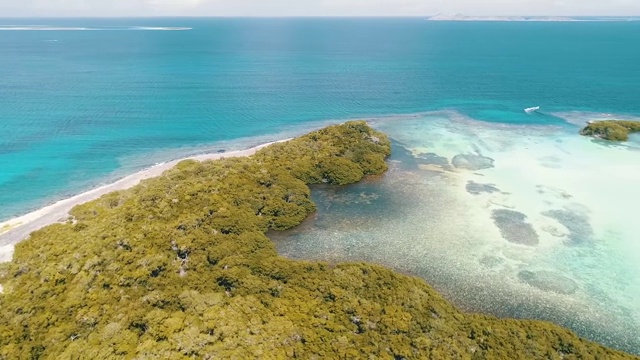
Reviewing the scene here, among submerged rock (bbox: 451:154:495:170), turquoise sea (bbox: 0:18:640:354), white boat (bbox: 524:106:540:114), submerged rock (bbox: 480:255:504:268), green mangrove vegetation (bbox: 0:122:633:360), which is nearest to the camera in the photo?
green mangrove vegetation (bbox: 0:122:633:360)

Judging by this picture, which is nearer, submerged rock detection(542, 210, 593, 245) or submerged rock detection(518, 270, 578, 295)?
submerged rock detection(518, 270, 578, 295)

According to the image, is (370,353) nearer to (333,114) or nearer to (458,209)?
(458,209)

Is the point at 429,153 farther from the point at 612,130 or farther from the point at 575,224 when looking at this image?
the point at 612,130

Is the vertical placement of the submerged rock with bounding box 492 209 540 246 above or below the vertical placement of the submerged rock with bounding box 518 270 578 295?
above

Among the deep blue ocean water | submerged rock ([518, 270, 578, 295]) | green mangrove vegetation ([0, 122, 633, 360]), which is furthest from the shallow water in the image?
the deep blue ocean water

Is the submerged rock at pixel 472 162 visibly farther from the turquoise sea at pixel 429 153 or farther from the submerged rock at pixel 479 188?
the submerged rock at pixel 479 188

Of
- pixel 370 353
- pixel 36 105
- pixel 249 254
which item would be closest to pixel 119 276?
pixel 249 254

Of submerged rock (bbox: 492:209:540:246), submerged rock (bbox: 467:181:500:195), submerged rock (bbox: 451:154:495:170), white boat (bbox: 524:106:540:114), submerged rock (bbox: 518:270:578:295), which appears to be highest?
white boat (bbox: 524:106:540:114)

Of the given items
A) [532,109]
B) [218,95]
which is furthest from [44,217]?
[532,109]

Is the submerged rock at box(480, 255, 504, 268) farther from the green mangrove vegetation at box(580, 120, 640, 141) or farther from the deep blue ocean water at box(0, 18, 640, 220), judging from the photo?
the deep blue ocean water at box(0, 18, 640, 220)
